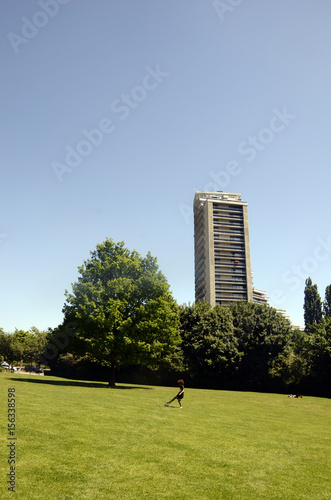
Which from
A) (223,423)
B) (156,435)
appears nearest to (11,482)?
(156,435)

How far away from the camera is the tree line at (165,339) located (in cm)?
3612

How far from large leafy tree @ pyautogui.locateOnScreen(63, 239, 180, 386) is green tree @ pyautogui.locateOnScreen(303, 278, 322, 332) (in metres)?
86.1

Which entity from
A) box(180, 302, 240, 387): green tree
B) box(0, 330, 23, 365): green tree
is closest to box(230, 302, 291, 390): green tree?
box(180, 302, 240, 387): green tree

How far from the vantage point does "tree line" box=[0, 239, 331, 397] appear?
36.1m

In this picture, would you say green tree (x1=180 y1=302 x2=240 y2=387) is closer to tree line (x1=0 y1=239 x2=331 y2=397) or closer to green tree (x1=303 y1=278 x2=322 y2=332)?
tree line (x1=0 y1=239 x2=331 y2=397)

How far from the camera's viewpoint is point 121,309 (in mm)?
36812

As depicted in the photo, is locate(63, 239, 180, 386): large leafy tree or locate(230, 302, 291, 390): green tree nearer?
locate(63, 239, 180, 386): large leafy tree

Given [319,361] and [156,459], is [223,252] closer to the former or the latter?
[319,361]

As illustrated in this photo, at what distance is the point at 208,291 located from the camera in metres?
120

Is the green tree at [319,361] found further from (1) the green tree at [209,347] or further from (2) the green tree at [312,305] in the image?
(2) the green tree at [312,305]

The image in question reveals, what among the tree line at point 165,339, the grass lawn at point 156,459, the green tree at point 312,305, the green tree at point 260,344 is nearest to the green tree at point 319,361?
the tree line at point 165,339

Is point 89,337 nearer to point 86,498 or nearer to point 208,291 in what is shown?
point 86,498

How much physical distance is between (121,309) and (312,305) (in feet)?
307

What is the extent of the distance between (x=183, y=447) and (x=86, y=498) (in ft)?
16.7
